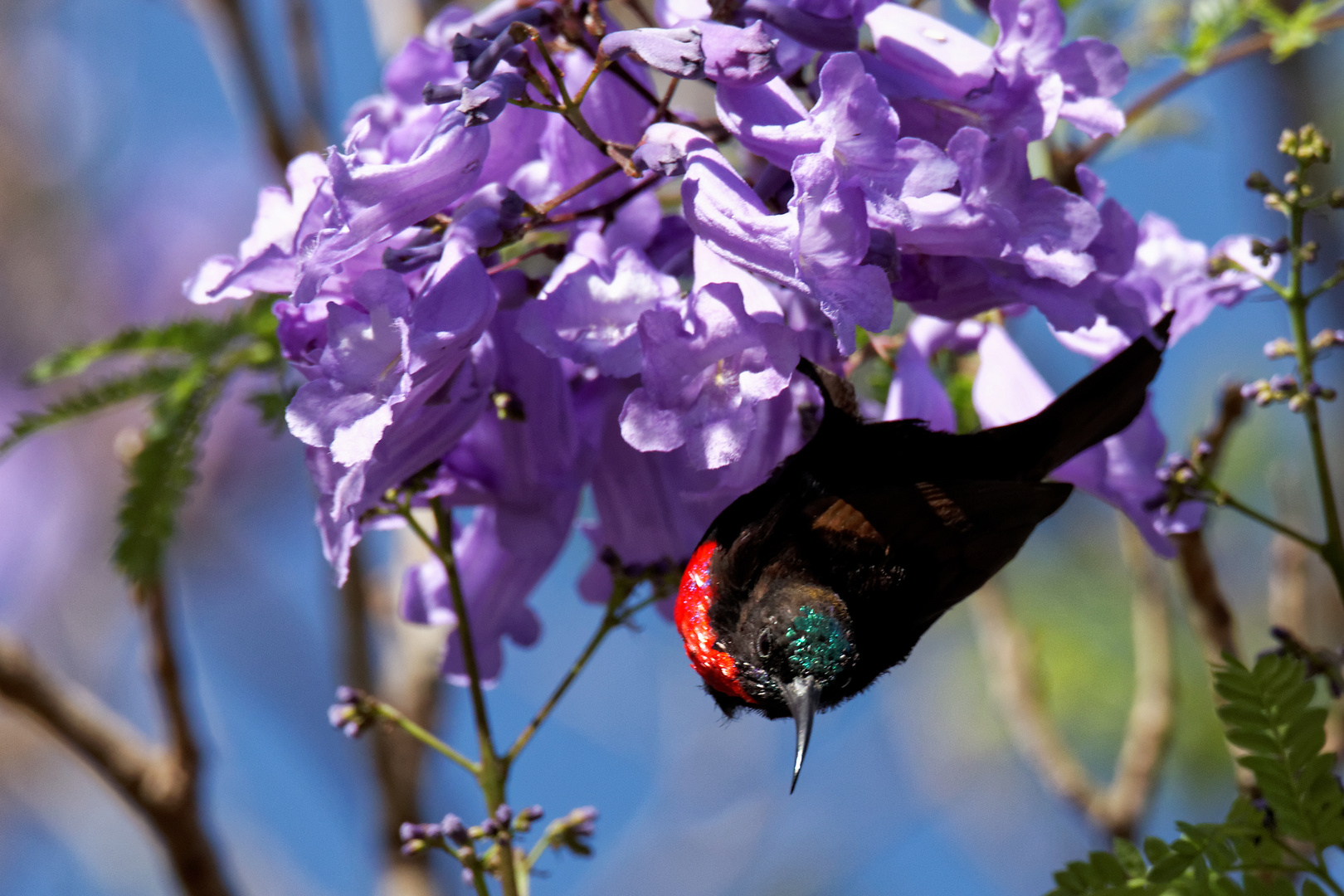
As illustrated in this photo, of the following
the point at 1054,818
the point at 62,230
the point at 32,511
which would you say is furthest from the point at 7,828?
the point at 1054,818

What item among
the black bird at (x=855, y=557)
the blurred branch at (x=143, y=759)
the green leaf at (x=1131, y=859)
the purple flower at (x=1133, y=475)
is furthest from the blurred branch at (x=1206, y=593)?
the blurred branch at (x=143, y=759)

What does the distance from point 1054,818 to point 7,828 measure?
250 inches

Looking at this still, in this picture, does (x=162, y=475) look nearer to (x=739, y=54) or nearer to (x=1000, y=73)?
(x=739, y=54)

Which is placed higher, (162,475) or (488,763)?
(162,475)

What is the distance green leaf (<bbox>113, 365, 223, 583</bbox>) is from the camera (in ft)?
8.67

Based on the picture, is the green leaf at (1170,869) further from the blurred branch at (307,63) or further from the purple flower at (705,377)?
the blurred branch at (307,63)

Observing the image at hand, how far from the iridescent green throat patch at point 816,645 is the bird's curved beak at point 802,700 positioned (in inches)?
0.7

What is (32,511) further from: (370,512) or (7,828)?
(370,512)

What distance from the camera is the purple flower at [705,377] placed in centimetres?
212

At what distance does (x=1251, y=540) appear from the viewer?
7.91 meters

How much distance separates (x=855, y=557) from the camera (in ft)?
8.46

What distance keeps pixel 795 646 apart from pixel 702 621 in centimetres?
18

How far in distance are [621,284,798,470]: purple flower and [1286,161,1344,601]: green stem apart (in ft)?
3.18

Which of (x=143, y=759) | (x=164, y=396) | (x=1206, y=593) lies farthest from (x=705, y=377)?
(x=143, y=759)
